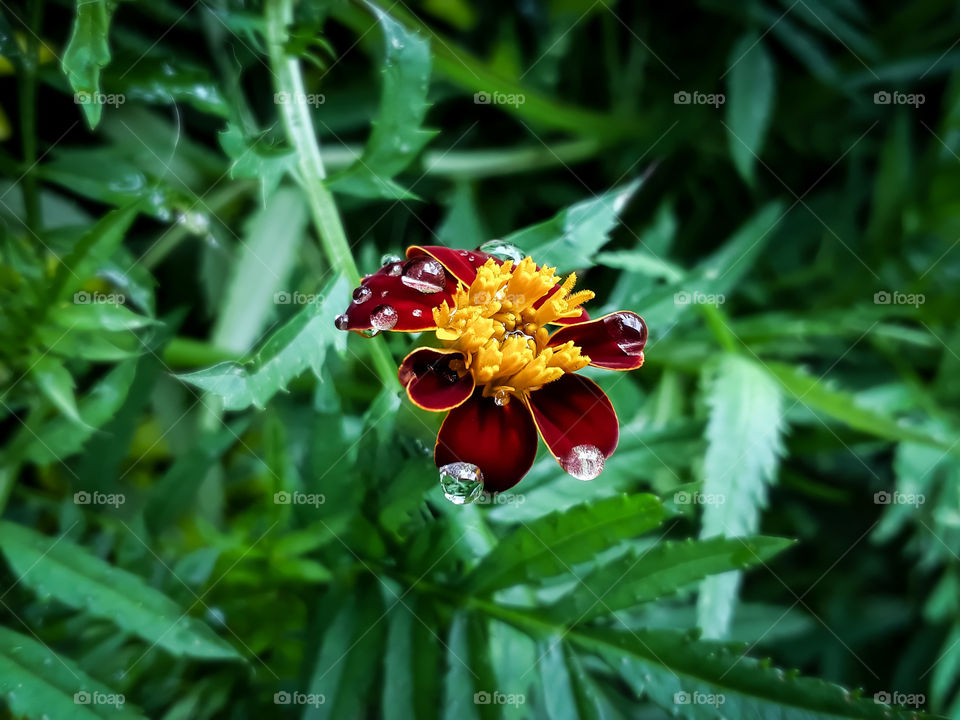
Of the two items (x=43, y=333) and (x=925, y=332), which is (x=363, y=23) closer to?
(x=43, y=333)

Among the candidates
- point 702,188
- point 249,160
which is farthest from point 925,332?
point 249,160

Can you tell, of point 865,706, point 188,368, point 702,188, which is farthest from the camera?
point 702,188

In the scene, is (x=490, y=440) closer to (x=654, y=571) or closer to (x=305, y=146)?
(x=654, y=571)

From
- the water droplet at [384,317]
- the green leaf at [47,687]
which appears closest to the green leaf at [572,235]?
the water droplet at [384,317]

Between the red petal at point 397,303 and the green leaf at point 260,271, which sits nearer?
the red petal at point 397,303

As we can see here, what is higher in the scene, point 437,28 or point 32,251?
point 437,28

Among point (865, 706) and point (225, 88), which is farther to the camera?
Result: point (225, 88)

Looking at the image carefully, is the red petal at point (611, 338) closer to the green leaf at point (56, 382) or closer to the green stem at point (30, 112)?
the green leaf at point (56, 382)

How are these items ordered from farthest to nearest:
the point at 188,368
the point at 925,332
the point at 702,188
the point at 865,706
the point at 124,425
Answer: the point at 702,188 < the point at 925,332 < the point at 188,368 < the point at 124,425 < the point at 865,706
